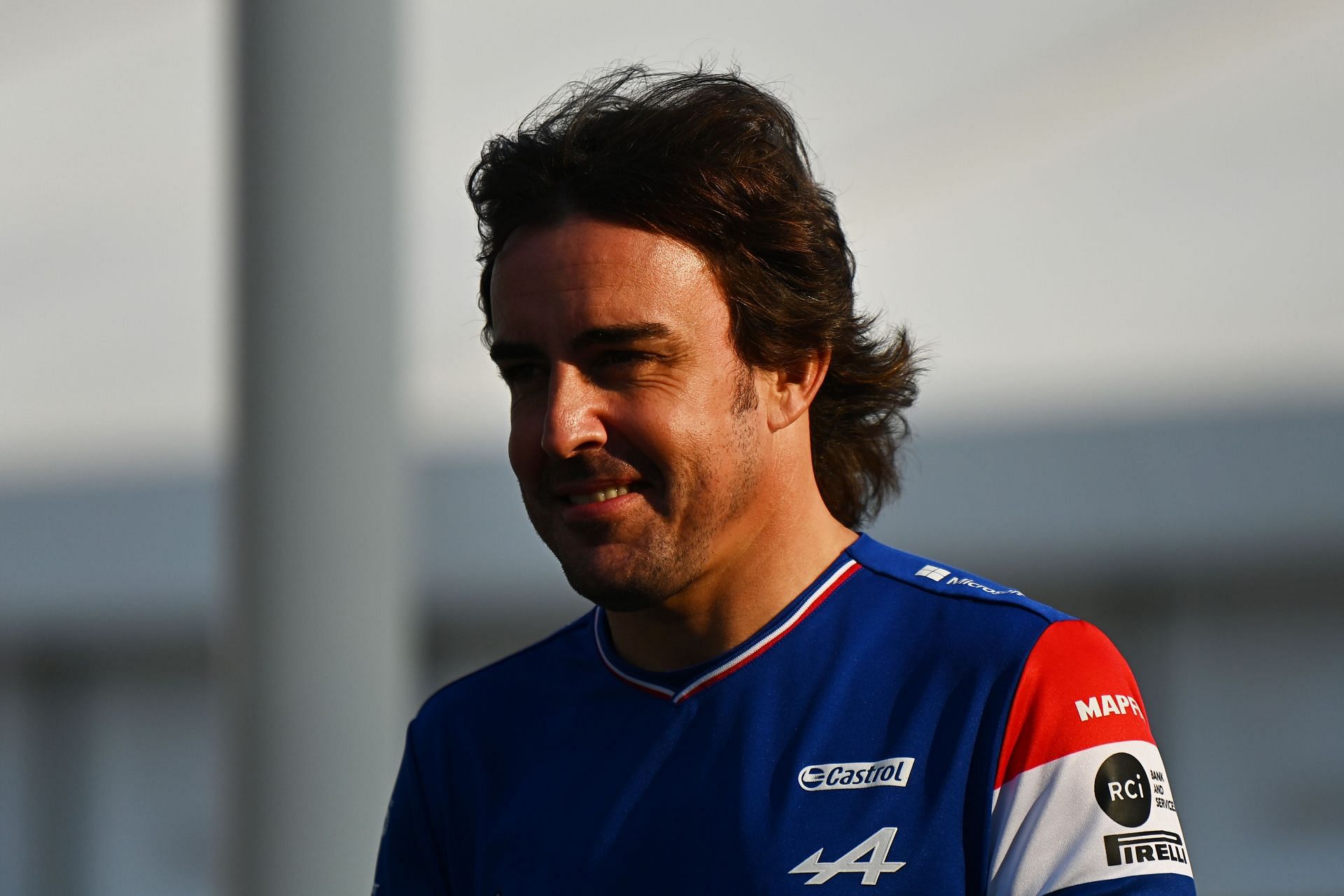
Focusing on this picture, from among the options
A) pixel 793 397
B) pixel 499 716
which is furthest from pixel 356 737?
pixel 793 397

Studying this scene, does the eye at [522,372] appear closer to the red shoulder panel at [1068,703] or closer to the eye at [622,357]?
the eye at [622,357]

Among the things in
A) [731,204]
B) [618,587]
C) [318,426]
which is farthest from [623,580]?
[318,426]

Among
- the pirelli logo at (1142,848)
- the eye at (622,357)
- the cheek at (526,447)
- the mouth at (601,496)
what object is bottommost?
the pirelli logo at (1142,848)

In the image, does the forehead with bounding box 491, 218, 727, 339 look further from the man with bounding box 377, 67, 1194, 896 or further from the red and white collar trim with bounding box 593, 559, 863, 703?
the red and white collar trim with bounding box 593, 559, 863, 703

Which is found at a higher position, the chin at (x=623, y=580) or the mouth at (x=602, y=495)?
the mouth at (x=602, y=495)

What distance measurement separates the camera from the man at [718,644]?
62.1 inches

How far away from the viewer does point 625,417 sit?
173 centimetres

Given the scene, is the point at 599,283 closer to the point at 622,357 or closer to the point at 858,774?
the point at 622,357

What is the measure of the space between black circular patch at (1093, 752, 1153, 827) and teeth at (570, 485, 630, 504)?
60 centimetres

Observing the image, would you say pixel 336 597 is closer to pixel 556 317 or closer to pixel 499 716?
pixel 499 716

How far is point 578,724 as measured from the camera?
190 cm

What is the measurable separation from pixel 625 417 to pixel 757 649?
330 mm

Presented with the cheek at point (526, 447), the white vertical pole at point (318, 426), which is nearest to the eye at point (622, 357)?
the cheek at point (526, 447)

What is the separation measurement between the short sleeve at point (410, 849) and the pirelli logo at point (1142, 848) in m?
0.87
